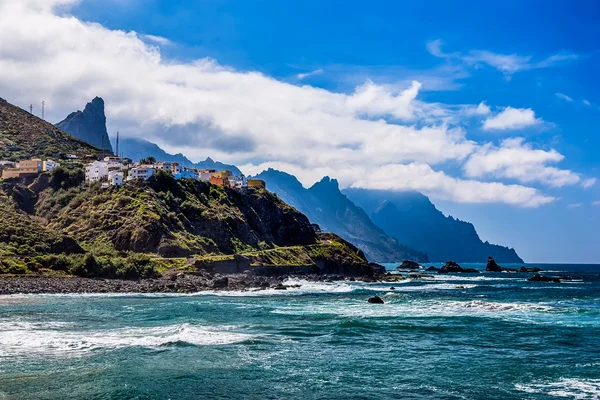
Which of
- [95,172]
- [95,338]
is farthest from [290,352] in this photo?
[95,172]

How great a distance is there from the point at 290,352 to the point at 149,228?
89.8 m

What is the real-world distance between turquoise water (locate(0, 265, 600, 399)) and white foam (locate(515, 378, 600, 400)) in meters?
0.09

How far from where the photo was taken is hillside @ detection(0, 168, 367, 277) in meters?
102

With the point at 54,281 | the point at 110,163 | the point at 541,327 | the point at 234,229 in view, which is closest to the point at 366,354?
the point at 541,327

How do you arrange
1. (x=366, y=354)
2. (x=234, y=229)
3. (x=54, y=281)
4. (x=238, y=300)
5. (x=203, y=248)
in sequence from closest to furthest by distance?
(x=366, y=354)
(x=238, y=300)
(x=54, y=281)
(x=203, y=248)
(x=234, y=229)

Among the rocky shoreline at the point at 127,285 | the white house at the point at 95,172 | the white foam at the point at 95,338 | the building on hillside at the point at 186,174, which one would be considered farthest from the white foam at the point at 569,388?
the building on hillside at the point at 186,174

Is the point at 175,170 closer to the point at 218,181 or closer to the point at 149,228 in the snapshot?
the point at 218,181

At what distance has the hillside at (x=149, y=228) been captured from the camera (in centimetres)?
10181

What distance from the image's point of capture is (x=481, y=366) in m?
33.4

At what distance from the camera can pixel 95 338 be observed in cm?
4028

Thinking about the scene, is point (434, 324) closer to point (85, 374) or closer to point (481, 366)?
point (481, 366)

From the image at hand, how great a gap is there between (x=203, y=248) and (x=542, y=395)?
110 meters

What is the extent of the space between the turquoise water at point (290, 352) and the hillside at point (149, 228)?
39.1 meters

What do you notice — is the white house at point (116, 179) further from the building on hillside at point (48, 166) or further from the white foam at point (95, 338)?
the white foam at point (95, 338)
